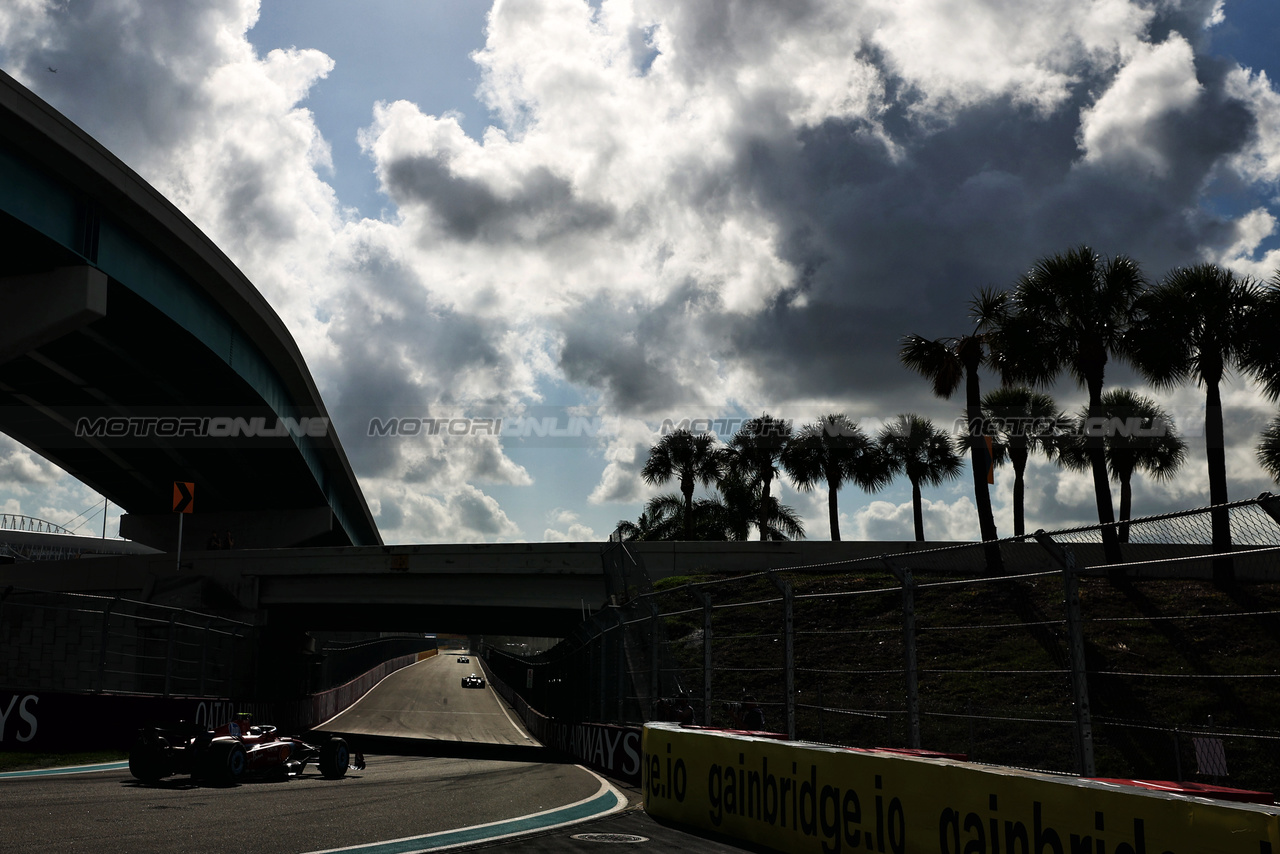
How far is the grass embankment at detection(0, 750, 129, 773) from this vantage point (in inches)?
565

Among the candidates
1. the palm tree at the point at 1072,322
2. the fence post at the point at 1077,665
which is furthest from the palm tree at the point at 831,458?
the fence post at the point at 1077,665

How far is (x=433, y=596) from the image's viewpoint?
119 feet

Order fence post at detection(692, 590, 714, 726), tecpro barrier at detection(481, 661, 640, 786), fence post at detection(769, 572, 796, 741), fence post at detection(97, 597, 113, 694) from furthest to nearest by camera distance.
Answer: fence post at detection(97, 597, 113, 694), tecpro barrier at detection(481, 661, 640, 786), fence post at detection(692, 590, 714, 726), fence post at detection(769, 572, 796, 741)

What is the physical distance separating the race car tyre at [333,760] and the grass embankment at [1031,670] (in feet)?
16.9

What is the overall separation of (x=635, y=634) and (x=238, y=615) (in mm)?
26710

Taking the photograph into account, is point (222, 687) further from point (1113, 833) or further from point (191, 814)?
point (1113, 833)

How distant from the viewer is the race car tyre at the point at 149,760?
11953mm

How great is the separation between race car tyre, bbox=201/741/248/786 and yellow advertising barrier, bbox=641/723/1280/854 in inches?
228

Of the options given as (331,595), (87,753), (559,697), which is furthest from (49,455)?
(87,753)

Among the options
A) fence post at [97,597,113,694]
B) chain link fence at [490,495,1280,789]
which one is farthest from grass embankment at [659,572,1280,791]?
fence post at [97,597,113,694]

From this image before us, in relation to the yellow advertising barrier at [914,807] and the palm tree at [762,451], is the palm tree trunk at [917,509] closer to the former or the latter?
the palm tree at [762,451]

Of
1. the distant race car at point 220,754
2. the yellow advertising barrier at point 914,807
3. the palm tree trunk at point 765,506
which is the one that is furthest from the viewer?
the palm tree trunk at point 765,506
